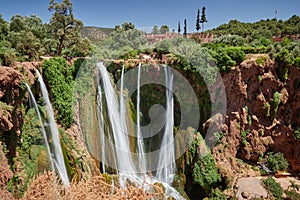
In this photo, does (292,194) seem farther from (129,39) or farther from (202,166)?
(129,39)

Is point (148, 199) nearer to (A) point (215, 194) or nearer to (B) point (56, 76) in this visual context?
(B) point (56, 76)

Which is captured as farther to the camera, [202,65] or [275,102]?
[275,102]

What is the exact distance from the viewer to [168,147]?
1745cm

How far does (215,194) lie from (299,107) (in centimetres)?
1027

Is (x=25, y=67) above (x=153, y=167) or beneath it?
above

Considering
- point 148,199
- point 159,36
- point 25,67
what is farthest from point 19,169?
point 159,36

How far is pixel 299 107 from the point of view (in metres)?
19.2

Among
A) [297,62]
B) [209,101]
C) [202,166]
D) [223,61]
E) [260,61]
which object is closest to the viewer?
[202,166]

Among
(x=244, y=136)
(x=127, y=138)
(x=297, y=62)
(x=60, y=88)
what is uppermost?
(x=297, y=62)

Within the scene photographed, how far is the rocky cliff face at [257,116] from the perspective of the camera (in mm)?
17609

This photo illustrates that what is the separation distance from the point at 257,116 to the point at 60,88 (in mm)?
14916

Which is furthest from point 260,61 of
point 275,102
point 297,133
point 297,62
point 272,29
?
point 272,29

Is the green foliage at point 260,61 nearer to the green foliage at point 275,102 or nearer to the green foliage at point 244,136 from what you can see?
the green foliage at point 275,102

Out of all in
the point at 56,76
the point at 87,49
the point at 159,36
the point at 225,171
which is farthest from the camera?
the point at 159,36
